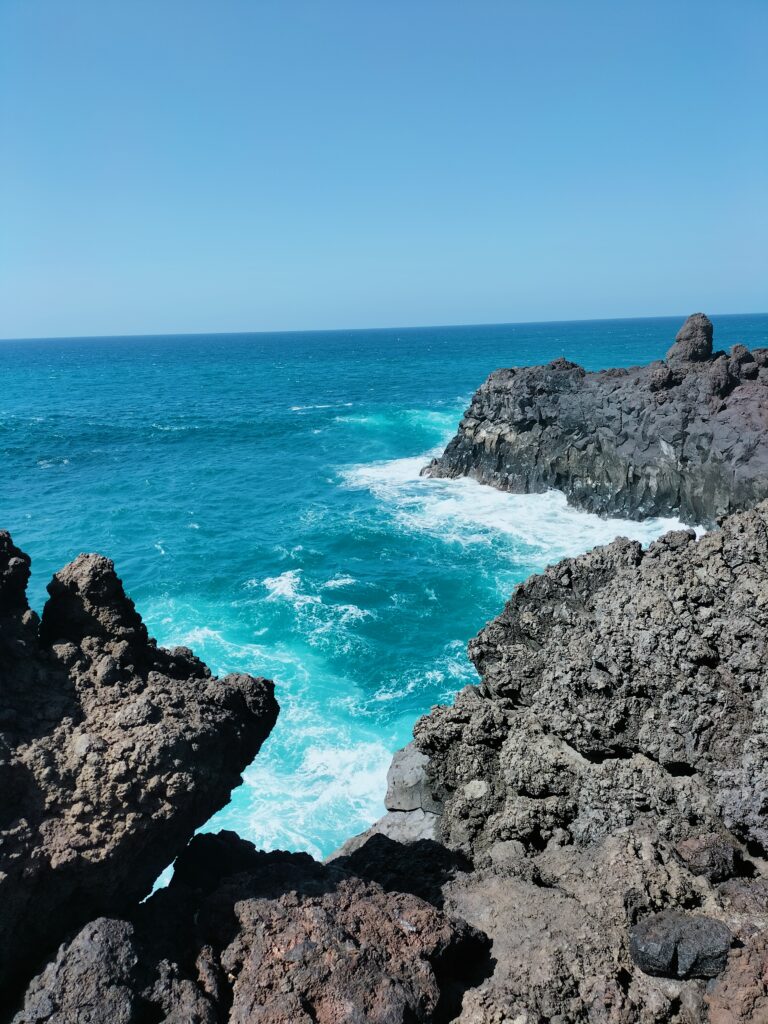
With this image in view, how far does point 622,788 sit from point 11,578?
12.1 m

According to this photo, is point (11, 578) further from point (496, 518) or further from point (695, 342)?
point (695, 342)

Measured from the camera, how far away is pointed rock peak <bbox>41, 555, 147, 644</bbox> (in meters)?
12.6

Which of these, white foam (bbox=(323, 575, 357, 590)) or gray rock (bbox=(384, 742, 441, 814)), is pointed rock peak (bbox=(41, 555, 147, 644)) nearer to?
gray rock (bbox=(384, 742, 441, 814))

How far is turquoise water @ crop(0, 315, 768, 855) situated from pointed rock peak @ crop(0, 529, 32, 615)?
13.1 metres

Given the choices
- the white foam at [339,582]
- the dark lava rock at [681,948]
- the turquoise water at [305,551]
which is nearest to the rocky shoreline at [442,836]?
the dark lava rock at [681,948]

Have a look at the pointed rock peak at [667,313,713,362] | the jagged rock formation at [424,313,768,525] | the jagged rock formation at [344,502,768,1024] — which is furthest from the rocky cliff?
the pointed rock peak at [667,313,713,362]

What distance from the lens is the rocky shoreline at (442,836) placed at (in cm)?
941

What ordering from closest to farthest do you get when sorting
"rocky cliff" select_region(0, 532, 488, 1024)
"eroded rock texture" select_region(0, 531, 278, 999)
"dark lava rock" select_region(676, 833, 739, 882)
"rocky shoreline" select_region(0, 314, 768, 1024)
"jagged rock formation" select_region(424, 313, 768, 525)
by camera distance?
1. "rocky cliff" select_region(0, 532, 488, 1024)
2. "rocky shoreline" select_region(0, 314, 768, 1024)
3. "eroded rock texture" select_region(0, 531, 278, 999)
4. "dark lava rock" select_region(676, 833, 739, 882)
5. "jagged rock formation" select_region(424, 313, 768, 525)

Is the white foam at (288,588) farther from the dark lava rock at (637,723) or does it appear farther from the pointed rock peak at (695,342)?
the pointed rock peak at (695,342)

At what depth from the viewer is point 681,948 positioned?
973cm

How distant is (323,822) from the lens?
73.8ft

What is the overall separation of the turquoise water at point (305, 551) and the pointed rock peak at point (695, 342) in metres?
16.3

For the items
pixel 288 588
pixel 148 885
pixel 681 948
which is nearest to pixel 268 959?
pixel 148 885

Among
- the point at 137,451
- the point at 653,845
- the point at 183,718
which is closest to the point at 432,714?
the point at 653,845
